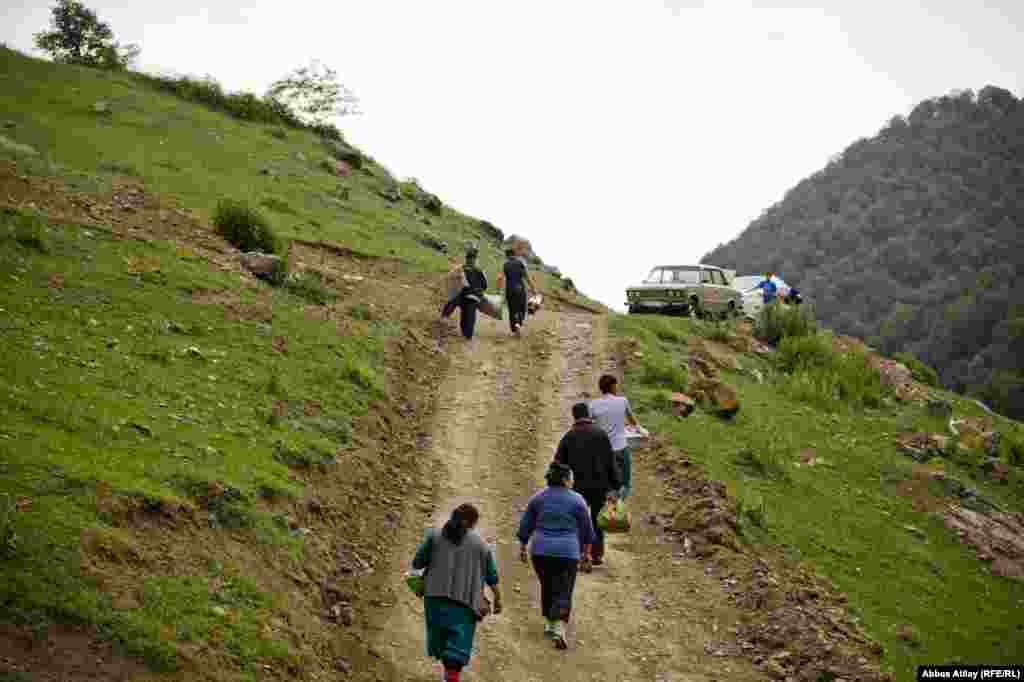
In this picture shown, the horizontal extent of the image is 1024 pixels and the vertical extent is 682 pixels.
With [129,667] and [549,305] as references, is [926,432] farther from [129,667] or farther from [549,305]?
[129,667]

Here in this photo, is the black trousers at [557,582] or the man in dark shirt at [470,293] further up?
the man in dark shirt at [470,293]

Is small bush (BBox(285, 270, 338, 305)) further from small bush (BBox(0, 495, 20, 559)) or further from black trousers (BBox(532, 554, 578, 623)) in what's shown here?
small bush (BBox(0, 495, 20, 559))

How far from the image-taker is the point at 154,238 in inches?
819

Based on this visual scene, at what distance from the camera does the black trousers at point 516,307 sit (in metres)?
23.1

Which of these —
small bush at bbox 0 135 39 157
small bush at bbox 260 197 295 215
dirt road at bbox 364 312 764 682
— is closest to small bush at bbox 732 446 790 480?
dirt road at bbox 364 312 764 682

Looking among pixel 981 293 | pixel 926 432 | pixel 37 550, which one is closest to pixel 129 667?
pixel 37 550

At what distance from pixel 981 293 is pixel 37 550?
3979 inches

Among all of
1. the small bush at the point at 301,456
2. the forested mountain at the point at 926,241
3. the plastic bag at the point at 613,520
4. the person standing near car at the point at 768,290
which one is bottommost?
the small bush at the point at 301,456

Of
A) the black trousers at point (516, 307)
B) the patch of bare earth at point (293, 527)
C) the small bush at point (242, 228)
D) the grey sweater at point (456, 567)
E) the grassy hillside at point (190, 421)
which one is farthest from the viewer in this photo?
the black trousers at point (516, 307)

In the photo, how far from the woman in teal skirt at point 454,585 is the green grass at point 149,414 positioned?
1463 mm

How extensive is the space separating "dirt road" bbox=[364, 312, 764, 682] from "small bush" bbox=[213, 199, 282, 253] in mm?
6132

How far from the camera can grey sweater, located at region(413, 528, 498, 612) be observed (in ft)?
28.3

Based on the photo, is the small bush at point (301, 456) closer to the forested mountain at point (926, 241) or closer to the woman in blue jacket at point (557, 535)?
the woman in blue jacket at point (557, 535)

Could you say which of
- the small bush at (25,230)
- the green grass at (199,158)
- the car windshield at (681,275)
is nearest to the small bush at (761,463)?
the small bush at (25,230)
